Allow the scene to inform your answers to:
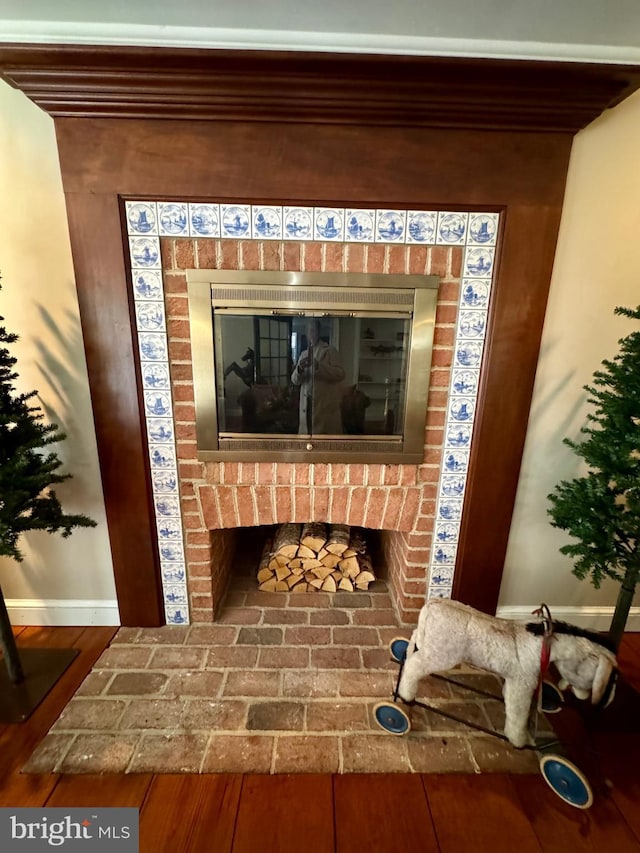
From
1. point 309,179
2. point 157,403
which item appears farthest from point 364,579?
point 309,179

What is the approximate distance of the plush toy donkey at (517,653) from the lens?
1153mm

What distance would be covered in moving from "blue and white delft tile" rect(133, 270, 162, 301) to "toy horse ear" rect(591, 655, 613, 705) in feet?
5.96

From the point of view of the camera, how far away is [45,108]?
1.23m

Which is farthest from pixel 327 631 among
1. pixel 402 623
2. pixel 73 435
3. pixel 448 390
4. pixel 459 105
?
pixel 459 105

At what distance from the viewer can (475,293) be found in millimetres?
1414

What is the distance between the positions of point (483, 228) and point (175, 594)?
6.21ft

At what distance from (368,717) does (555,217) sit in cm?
183

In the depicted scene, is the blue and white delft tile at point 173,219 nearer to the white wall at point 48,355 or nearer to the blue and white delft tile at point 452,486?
the white wall at point 48,355

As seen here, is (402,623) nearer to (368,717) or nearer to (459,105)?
(368,717)

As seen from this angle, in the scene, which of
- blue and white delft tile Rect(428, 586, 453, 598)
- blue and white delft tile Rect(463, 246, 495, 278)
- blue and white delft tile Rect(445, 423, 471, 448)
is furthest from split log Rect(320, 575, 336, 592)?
blue and white delft tile Rect(463, 246, 495, 278)

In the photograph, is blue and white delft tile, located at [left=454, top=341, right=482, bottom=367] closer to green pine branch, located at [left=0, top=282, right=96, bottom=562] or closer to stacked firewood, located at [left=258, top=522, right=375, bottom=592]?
stacked firewood, located at [left=258, top=522, right=375, bottom=592]

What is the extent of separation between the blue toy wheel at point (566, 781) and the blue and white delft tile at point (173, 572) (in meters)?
1.42

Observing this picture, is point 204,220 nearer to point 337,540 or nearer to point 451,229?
point 451,229

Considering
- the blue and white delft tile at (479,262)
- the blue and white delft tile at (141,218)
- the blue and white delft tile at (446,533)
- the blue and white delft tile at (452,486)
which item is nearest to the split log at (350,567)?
the blue and white delft tile at (446,533)
